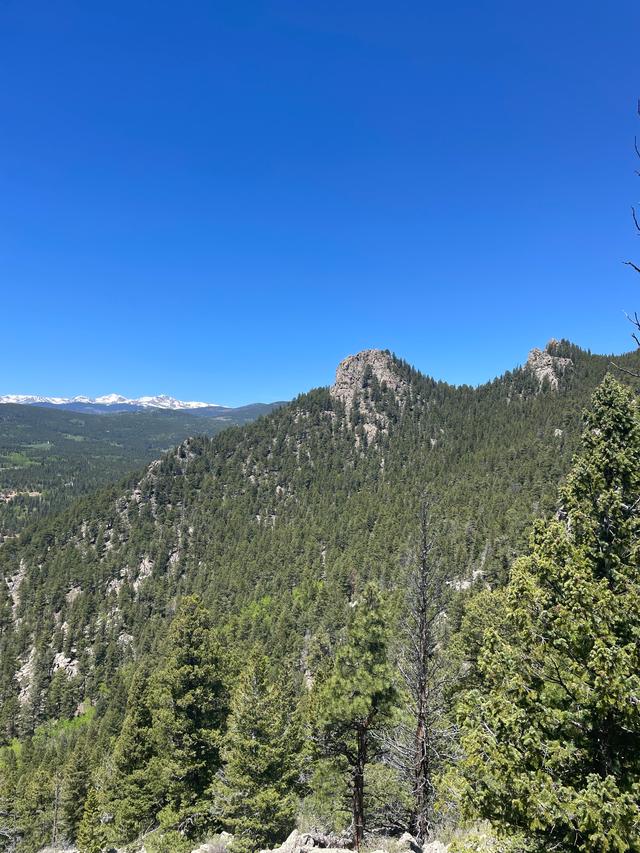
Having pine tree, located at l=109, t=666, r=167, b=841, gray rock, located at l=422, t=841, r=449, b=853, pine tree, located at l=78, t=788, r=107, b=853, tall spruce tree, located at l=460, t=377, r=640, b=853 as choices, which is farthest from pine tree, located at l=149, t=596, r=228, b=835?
tall spruce tree, located at l=460, t=377, r=640, b=853

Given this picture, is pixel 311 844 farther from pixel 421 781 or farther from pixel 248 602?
pixel 248 602

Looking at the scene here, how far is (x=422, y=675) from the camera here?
591 inches

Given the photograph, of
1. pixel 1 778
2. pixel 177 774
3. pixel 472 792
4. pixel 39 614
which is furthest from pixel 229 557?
pixel 472 792

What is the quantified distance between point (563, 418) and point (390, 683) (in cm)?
13952

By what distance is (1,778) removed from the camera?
45.4m

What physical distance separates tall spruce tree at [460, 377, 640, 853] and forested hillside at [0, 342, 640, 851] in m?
7.26

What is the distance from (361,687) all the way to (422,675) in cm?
215

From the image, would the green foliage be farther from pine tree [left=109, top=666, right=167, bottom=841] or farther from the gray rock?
the gray rock

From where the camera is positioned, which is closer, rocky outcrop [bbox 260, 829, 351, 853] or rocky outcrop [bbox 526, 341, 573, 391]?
rocky outcrop [bbox 260, 829, 351, 853]

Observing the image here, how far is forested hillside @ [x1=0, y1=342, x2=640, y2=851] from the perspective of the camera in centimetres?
1889

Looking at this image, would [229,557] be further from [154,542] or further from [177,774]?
[177,774]

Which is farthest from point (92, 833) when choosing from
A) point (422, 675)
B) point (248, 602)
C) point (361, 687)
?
point (248, 602)

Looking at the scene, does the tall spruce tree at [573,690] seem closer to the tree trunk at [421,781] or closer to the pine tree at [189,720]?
the tree trunk at [421,781]

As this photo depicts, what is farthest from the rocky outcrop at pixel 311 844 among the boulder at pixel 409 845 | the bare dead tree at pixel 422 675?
the bare dead tree at pixel 422 675
